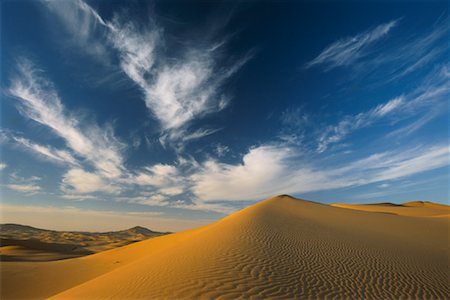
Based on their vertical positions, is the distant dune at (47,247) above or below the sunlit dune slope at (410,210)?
below

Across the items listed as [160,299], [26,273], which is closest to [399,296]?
[160,299]

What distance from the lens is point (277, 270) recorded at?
9.02m

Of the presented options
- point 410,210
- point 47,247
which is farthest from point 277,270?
point 47,247

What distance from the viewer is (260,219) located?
18906 mm

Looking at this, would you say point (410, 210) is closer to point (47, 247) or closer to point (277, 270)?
point (277, 270)

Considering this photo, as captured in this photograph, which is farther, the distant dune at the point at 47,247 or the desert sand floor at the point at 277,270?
the distant dune at the point at 47,247

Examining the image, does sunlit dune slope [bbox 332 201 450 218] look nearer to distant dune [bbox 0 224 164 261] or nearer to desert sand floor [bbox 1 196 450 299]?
desert sand floor [bbox 1 196 450 299]

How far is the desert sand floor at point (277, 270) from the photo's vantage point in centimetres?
770

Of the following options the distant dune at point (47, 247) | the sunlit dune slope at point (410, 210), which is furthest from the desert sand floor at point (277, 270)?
the sunlit dune slope at point (410, 210)

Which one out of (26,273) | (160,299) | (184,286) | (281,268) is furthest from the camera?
(26,273)

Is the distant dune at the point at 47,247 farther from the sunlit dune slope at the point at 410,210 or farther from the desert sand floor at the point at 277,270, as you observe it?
the sunlit dune slope at the point at 410,210

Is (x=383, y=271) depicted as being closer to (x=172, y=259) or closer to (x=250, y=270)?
(x=250, y=270)

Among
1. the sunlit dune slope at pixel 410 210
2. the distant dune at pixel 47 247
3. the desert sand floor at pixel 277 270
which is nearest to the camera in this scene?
the desert sand floor at pixel 277 270

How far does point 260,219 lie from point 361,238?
7.15 m
